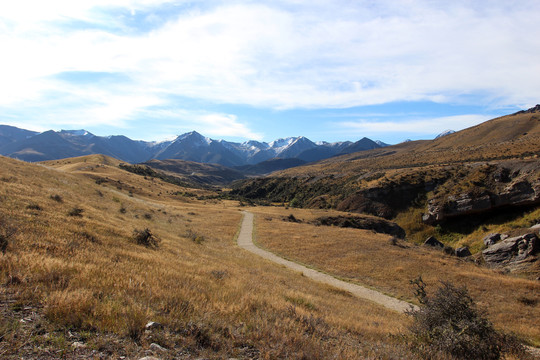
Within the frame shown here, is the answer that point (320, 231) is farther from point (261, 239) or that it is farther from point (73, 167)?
point (73, 167)

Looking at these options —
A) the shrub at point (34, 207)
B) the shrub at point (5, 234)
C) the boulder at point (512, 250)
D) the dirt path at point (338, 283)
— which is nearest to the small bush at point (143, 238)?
the shrub at point (34, 207)

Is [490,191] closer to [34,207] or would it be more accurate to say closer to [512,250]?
[512,250]

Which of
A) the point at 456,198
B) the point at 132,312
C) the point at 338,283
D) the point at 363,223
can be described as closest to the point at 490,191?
the point at 456,198

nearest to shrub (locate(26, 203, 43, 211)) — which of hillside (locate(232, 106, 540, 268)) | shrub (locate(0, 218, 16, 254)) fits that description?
shrub (locate(0, 218, 16, 254))

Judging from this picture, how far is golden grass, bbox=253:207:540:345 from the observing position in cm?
1311

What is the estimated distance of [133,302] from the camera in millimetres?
5297

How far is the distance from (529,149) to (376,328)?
7269 centimetres

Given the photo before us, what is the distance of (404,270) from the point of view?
18594 mm

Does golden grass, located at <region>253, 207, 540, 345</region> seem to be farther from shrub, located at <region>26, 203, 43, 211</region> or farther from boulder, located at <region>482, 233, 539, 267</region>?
shrub, located at <region>26, 203, 43, 211</region>

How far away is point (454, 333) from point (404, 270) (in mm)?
13691

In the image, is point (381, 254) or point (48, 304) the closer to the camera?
point (48, 304)

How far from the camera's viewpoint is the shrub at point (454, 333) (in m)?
6.02

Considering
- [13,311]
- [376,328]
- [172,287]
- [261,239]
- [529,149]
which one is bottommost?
[261,239]

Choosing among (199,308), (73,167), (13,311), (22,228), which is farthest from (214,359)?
(73,167)
